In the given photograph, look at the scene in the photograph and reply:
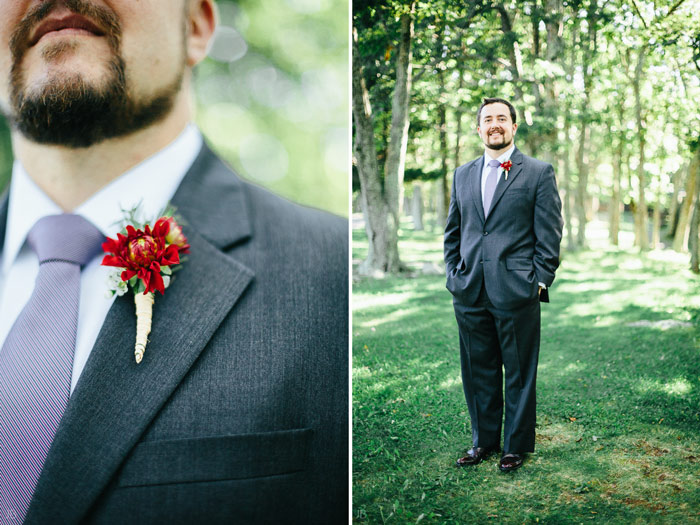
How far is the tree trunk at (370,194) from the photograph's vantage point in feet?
7.47

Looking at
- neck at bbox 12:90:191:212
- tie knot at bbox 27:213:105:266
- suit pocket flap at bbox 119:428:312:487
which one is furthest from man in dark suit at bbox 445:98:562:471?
tie knot at bbox 27:213:105:266

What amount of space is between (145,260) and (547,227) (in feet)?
4.54

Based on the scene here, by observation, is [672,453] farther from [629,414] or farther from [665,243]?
[665,243]

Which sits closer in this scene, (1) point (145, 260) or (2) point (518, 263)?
(1) point (145, 260)

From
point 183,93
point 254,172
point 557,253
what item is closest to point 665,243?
point 557,253

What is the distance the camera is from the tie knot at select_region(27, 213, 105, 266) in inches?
75.6

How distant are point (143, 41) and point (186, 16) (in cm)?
20

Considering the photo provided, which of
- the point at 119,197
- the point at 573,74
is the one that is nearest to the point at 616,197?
the point at 573,74

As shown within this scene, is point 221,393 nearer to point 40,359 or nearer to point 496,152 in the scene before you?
point 40,359

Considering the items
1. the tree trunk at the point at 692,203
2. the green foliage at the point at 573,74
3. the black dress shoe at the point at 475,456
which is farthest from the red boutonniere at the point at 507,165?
the black dress shoe at the point at 475,456

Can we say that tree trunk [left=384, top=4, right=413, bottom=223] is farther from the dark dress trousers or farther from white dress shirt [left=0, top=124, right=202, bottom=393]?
white dress shirt [left=0, top=124, right=202, bottom=393]

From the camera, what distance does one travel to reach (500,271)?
1.98 meters

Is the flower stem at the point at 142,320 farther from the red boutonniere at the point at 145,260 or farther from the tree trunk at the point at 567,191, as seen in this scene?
the tree trunk at the point at 567,191

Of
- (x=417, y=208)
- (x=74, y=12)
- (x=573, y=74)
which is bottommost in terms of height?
(x=417, y=208)
